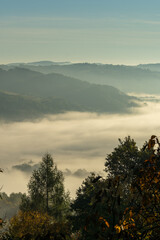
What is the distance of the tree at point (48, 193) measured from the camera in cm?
5747

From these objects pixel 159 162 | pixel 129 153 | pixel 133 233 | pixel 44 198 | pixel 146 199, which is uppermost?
pixel 129 153

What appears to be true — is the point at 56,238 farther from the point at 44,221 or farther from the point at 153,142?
the point at 44,221

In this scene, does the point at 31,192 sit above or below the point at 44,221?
above

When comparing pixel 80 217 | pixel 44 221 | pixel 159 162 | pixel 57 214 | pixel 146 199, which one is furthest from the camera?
pixel 57 214

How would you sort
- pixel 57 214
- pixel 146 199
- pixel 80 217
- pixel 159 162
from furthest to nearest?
1. pixel 57 214
2. pixel 80 217
3. pixel 159 162
4. pixel 146 199

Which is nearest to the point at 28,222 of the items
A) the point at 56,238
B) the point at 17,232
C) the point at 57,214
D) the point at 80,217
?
the point at 17,232

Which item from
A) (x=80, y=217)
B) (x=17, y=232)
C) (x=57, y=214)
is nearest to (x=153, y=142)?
(x=80, y=217)

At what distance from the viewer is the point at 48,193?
59969 millimetres

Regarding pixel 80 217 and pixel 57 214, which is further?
pixel 57 214

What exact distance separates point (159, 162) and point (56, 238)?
2.86 m

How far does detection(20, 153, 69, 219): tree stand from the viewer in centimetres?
5747

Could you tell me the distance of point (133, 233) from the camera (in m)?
6.77

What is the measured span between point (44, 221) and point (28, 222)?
2047 millimetres

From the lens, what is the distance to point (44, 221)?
4288 cm
